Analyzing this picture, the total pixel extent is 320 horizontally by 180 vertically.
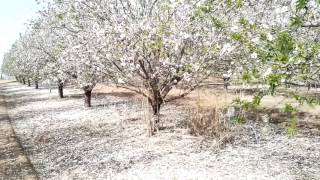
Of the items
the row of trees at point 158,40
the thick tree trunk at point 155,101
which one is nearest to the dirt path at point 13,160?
the row of trees at point 158,40

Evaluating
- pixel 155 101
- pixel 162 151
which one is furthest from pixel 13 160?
pixel 155 101

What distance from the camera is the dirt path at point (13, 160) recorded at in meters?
12.9

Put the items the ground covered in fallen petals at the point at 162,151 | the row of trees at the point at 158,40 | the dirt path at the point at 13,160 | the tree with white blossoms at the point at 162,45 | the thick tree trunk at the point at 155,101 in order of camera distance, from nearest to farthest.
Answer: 1. the ground covered in fallen petals at the point at 162,151
2. the dirt path at the point at 13,160
3. the row of trees at the point at 158,40
4. the tree with white blossoms at the point at 162,45
5. the thick tree trunk at the point at 155,101

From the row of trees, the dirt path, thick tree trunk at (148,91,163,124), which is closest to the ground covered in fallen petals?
the dirt path

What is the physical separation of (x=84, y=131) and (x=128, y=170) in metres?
6.76

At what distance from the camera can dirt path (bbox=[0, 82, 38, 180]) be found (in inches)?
506

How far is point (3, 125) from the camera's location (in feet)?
75.1

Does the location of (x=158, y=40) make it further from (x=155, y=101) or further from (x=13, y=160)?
(x=13, y=160)

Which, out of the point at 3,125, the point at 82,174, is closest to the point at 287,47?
the point at 82,174

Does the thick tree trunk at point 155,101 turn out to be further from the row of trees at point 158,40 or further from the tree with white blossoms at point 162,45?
the tree with white blossoms at point 162,45

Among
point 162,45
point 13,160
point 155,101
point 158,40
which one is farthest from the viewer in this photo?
point 155,101

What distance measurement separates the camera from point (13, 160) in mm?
14617

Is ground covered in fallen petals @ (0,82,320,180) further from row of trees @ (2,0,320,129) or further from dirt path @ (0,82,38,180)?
row of trees @ (2,0,320,129)

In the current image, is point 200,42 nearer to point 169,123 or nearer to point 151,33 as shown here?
point 151,33
